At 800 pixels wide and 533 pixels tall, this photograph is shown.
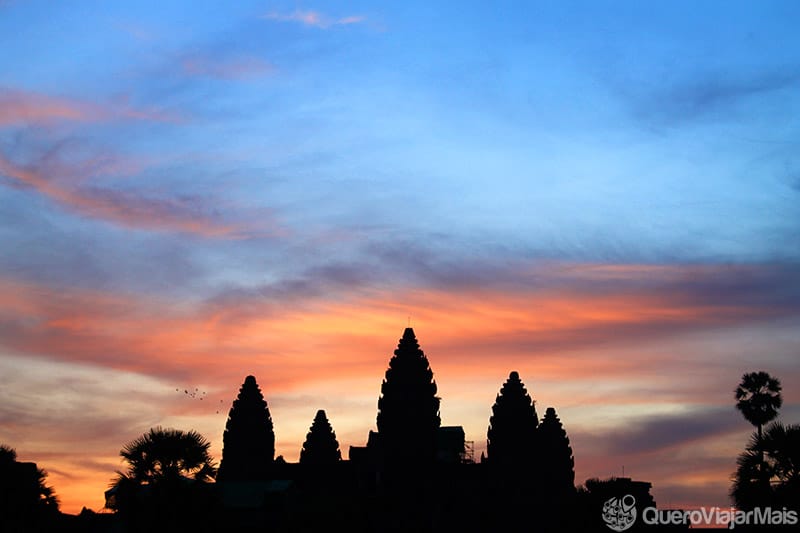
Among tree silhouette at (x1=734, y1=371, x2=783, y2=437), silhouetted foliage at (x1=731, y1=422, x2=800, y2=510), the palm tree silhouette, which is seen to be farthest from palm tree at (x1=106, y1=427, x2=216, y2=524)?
tree silhouette at (x1=734, y1=371, x2=783, y2=437)

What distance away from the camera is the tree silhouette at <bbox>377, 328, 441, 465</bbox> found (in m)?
160

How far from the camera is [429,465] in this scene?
157 metres

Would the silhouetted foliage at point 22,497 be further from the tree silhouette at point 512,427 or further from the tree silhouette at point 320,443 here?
the tree silhouette at point 320,443

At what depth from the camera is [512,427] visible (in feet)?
558

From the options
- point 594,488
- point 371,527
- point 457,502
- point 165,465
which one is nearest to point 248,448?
point 457,502

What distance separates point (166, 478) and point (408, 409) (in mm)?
108414

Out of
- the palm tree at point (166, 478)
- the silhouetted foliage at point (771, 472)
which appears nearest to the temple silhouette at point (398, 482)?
the palm tree at point (166, 478)

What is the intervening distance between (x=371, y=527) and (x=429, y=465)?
70127 millimetres

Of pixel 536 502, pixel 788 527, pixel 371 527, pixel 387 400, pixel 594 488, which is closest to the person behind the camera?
pixel 788 527

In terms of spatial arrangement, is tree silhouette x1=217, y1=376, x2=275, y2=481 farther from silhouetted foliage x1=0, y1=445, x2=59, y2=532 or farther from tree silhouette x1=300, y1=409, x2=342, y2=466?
silhouetted foliage x1=0, y1=445, x2=59, y2=532

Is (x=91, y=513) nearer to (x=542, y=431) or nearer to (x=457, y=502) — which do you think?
(x=457, y=502)

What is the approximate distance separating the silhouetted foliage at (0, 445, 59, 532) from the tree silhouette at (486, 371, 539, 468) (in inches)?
4181

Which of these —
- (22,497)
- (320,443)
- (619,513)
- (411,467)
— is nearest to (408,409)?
(411,467)

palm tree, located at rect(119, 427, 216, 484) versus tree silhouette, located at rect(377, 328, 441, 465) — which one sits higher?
tree silhouette, located at rect(377, 328, 441, 465)
